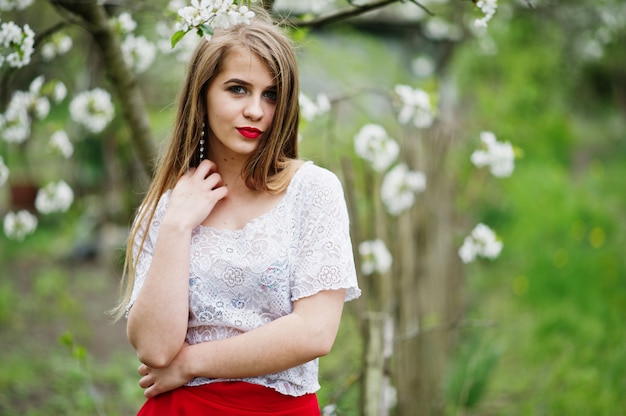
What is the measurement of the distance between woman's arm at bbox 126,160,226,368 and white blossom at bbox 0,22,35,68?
75 cm

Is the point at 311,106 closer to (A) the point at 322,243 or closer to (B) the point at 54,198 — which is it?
(A) the point at 322,243

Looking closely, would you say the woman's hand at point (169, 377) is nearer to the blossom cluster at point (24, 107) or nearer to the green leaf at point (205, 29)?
the green leaf at point (205, 29)

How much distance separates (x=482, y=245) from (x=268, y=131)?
1.46 m

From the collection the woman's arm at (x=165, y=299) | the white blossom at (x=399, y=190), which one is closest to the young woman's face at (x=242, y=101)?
the woman's arm at (x=165, y=299)

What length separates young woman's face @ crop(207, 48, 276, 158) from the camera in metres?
1.63

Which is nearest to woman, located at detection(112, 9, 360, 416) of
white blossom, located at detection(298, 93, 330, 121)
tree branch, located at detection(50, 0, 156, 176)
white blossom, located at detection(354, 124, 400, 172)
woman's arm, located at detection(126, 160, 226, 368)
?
woman's arm, located at detection(126, 160, 226, 368)

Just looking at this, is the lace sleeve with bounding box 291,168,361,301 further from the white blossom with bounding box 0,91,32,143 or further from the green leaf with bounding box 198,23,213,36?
the white blossom with bounding box 0,91,32,143

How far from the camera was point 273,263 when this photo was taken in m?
1.58

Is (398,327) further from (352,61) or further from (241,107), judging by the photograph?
(352,61)

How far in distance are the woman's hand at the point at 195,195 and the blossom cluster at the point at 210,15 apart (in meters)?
0.34

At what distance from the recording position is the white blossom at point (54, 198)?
315cm

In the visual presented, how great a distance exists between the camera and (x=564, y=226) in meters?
6.09

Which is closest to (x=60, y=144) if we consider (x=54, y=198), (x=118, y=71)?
(x=54, y=198)

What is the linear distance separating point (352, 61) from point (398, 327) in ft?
15.5
